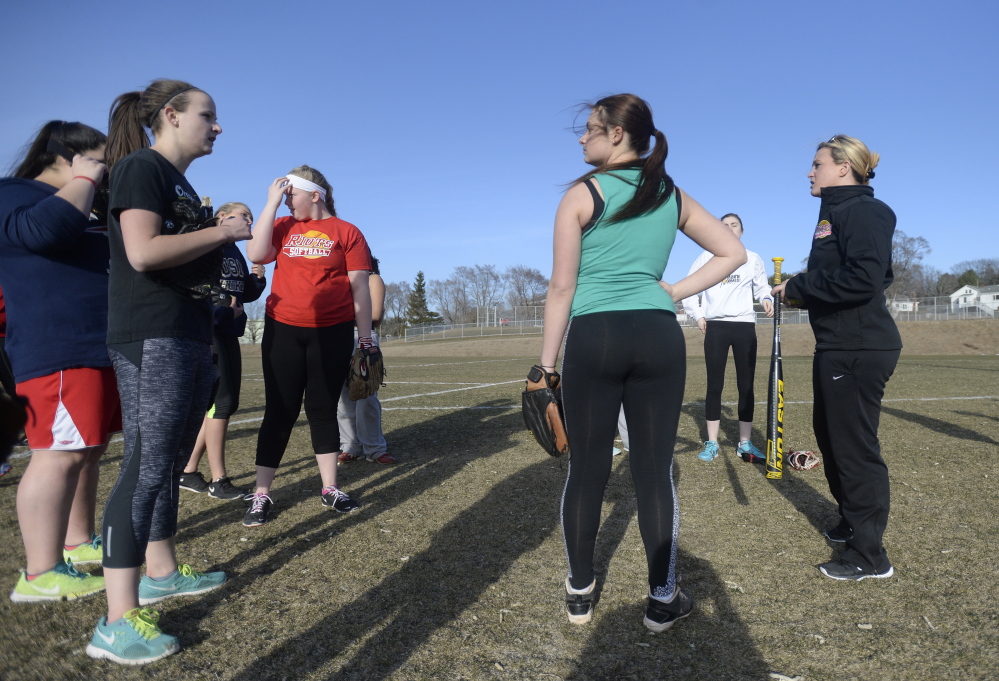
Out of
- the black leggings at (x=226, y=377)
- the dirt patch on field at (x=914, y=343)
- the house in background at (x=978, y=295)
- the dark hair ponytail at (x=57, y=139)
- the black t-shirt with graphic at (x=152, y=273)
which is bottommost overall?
the dirt patch on field at (x=914, y=343)

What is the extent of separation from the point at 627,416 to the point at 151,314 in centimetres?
181

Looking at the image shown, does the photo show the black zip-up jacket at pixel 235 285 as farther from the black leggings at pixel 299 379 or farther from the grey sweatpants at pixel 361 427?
the grey sweatpants at pixel 361 427

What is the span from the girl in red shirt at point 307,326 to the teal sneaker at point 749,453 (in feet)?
10.7

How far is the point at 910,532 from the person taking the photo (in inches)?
138

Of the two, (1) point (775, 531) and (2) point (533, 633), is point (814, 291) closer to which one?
(1) point (775, 531)

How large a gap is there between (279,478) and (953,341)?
35.7 m

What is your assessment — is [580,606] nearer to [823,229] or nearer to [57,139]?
[823,229]

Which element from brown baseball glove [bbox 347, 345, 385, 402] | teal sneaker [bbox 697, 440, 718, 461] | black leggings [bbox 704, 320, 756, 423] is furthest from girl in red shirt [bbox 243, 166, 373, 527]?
black leggings [bbox 704, 320, 756, 423]

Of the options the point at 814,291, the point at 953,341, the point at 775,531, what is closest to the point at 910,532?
the point at 775,531

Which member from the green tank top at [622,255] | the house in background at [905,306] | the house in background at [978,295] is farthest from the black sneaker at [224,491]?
the house in background at [978,295]

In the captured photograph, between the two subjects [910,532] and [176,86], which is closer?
[176,86]

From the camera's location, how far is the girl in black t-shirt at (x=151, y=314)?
7.27 ft

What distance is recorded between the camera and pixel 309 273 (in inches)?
154

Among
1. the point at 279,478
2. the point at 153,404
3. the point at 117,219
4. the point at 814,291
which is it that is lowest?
the point at 279,478
